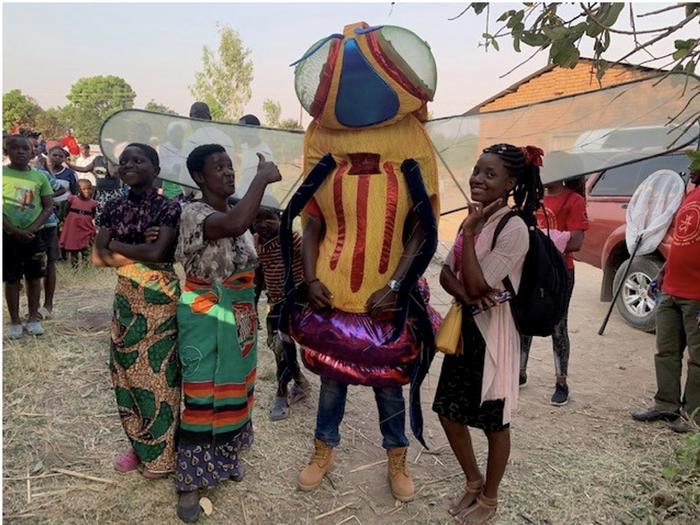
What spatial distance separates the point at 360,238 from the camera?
7.61 ft

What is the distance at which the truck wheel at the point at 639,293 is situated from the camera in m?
5.44

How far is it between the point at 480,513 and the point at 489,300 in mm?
981

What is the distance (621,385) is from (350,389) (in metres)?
2.11

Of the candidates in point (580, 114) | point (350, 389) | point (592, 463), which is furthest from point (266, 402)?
point (580, 114)

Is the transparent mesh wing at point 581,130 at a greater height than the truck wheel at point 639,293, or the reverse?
the transparent mesh wing at point 581,130

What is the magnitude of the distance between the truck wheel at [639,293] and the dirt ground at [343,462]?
4.48 ft

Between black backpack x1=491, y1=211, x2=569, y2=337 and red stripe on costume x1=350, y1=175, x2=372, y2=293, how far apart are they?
0.54 m

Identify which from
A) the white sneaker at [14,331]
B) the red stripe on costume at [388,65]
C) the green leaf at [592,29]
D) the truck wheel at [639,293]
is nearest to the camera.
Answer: the green leaf at [592,29]

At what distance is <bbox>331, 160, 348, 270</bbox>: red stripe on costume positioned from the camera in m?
2.35

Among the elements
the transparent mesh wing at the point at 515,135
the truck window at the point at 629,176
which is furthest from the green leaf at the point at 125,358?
the truck window at the point at 629,176

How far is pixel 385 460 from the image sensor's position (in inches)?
114

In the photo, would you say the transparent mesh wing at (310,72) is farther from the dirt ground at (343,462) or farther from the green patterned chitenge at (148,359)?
the dirt ground at (343,462)

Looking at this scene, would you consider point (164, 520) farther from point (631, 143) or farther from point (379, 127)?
point (631, 143)

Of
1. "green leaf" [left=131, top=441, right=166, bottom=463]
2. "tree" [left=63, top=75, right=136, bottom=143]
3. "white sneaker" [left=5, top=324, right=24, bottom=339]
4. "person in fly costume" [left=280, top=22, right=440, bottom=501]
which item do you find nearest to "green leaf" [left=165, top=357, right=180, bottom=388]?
"green leaf" [left=131, top=441, right=166, bottom=463]
